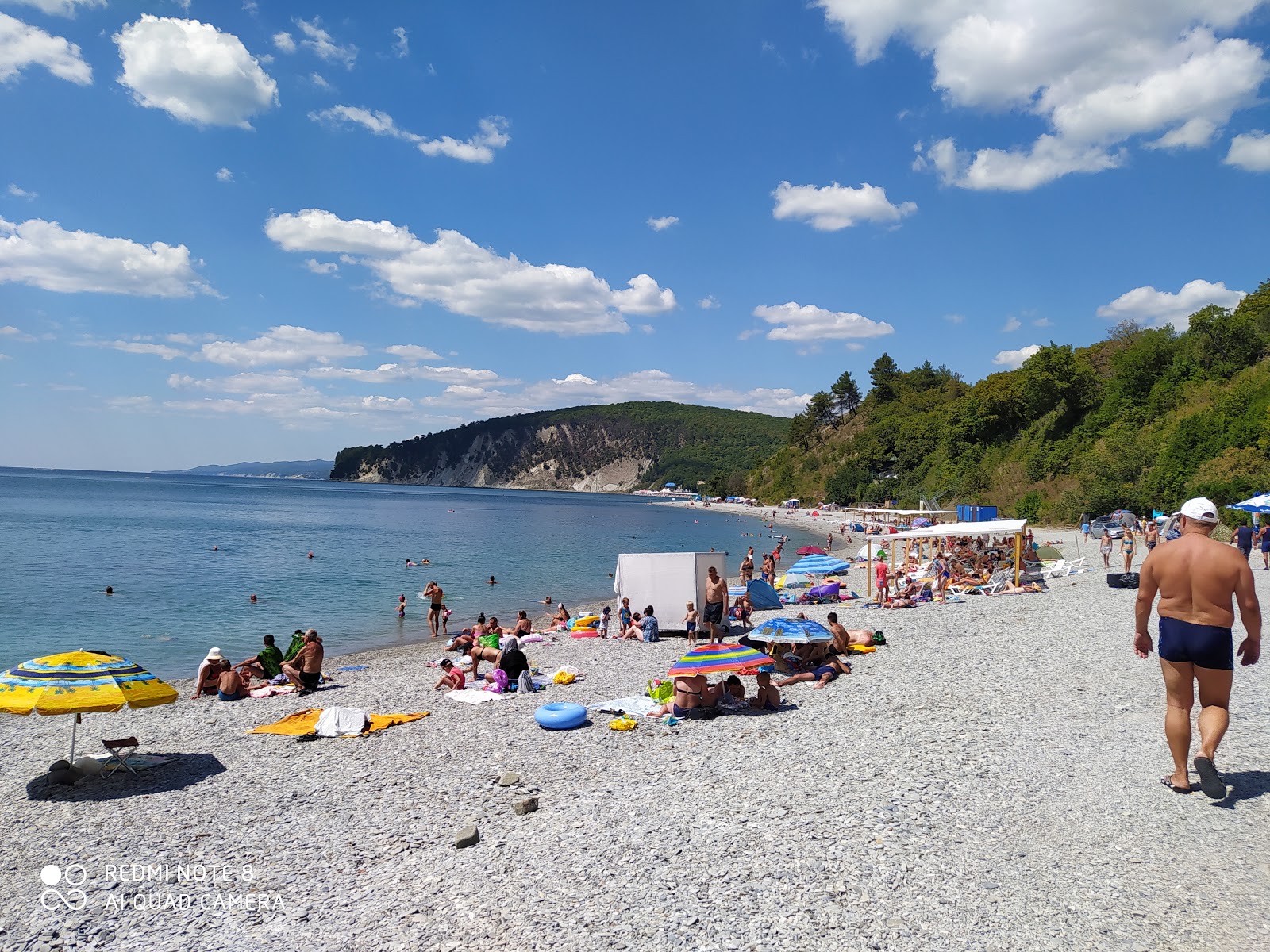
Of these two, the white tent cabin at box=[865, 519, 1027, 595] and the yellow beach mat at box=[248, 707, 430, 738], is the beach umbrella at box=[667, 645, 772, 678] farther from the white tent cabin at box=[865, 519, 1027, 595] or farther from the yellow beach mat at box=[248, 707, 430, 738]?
the white tent cabin at box=[865, 519, 1027, 595]

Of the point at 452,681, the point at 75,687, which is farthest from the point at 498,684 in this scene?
the point at 75,687

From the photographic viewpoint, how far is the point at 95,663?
7953mm

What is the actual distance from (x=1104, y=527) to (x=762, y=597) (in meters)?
24.6

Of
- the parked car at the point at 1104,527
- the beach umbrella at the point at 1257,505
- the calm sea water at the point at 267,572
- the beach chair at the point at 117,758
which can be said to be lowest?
the calm sea water at the point at 267,572

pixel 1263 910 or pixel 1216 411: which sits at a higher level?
pixel 1216 411

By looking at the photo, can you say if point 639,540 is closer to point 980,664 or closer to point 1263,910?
point 980,664

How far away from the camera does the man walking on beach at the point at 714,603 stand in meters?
15.7

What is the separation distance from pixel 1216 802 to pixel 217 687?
13842 mm

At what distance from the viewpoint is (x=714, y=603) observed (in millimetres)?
15734

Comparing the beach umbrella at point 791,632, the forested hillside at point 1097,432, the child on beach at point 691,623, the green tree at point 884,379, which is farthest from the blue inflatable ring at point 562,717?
the green tree at point 884,379

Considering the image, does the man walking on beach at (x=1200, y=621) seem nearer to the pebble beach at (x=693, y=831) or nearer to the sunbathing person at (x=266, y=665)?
the pebble beach at (x=693, y=831)

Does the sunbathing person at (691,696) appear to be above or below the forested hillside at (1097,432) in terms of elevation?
below

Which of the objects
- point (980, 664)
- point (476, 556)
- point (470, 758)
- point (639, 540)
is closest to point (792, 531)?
point (639, 540)

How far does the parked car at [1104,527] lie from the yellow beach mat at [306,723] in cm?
3354
